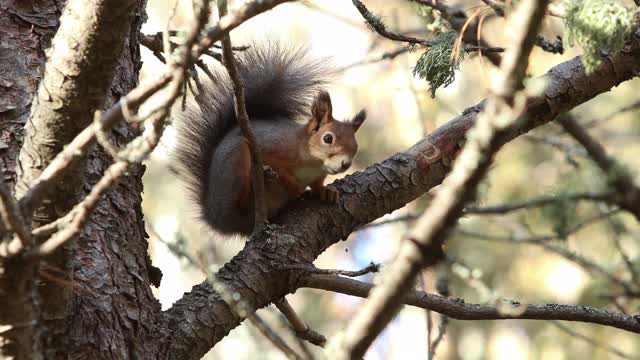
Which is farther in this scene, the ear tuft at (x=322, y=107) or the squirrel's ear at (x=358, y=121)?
the squirrel's ear at (x=358, y=121)

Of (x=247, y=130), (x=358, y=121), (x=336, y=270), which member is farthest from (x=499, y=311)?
(x=358, y=121)

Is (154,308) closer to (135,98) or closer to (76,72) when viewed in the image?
(76,72)

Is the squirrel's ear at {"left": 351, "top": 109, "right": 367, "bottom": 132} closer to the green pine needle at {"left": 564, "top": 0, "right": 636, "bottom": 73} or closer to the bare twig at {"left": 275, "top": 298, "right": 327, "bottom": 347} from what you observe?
the bare twig at {"left": 275, "top": 298, "right": 327, "bottom": 347}

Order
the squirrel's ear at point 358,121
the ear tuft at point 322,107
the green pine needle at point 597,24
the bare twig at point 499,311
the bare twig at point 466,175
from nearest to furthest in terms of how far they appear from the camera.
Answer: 1. the bare twig at point 466,175
2. the green pine needle at point 597,24
3. the bare twig at point 499,311
4. the ear tuft at point 322,107
5. the squirrel's ear at point 358,121

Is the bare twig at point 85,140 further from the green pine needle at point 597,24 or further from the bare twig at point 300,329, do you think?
the bare twig at point 300,329

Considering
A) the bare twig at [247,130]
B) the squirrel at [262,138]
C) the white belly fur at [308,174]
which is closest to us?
the bare twig at [247,130]

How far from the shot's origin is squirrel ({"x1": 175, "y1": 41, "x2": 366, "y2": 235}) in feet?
9.14

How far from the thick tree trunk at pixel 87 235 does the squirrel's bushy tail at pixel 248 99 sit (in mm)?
1034

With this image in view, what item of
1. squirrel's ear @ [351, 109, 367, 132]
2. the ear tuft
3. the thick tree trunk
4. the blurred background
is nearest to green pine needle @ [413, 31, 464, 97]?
the thick tree trunk

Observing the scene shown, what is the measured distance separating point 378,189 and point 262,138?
84cm

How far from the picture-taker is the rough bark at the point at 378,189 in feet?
6.16

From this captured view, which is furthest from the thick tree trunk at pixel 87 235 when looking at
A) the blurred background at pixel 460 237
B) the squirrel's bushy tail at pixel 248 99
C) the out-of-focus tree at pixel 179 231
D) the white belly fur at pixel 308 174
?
the blurred background at pixel 460 237

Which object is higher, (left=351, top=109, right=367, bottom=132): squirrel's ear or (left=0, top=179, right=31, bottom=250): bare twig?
(left=351, top=109, right=367, bottom=132): squirrel's ear

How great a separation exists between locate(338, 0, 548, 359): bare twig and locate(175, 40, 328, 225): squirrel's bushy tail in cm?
196
